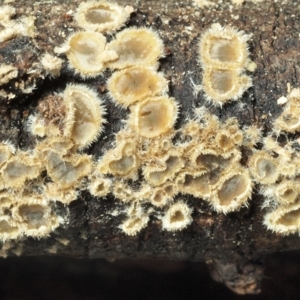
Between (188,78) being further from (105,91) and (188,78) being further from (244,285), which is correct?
(244,285)

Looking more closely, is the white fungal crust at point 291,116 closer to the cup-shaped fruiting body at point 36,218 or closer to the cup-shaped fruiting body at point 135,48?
the cup-shaped fruiting body at point 135,48

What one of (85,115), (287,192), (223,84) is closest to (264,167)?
(287,192)

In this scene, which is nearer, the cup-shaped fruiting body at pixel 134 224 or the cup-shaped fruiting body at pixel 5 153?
the cup-shaped fruiting body at pixel 5 153

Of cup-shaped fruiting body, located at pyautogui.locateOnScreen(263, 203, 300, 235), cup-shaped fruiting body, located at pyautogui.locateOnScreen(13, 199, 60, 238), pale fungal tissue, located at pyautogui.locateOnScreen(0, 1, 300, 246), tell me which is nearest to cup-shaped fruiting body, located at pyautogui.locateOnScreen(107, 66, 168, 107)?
pale fungal tissue, located at pyautogui.locateOnScreen(0, 1, 300, 246)

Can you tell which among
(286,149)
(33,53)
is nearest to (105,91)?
(33,53)

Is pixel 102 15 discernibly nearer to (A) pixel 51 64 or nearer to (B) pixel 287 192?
(A) pixel 51 64

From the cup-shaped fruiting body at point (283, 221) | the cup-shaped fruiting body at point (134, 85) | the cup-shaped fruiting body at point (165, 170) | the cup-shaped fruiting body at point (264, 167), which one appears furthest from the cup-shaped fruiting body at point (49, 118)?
the cup-shaped fruiting body at point (283, 221)
